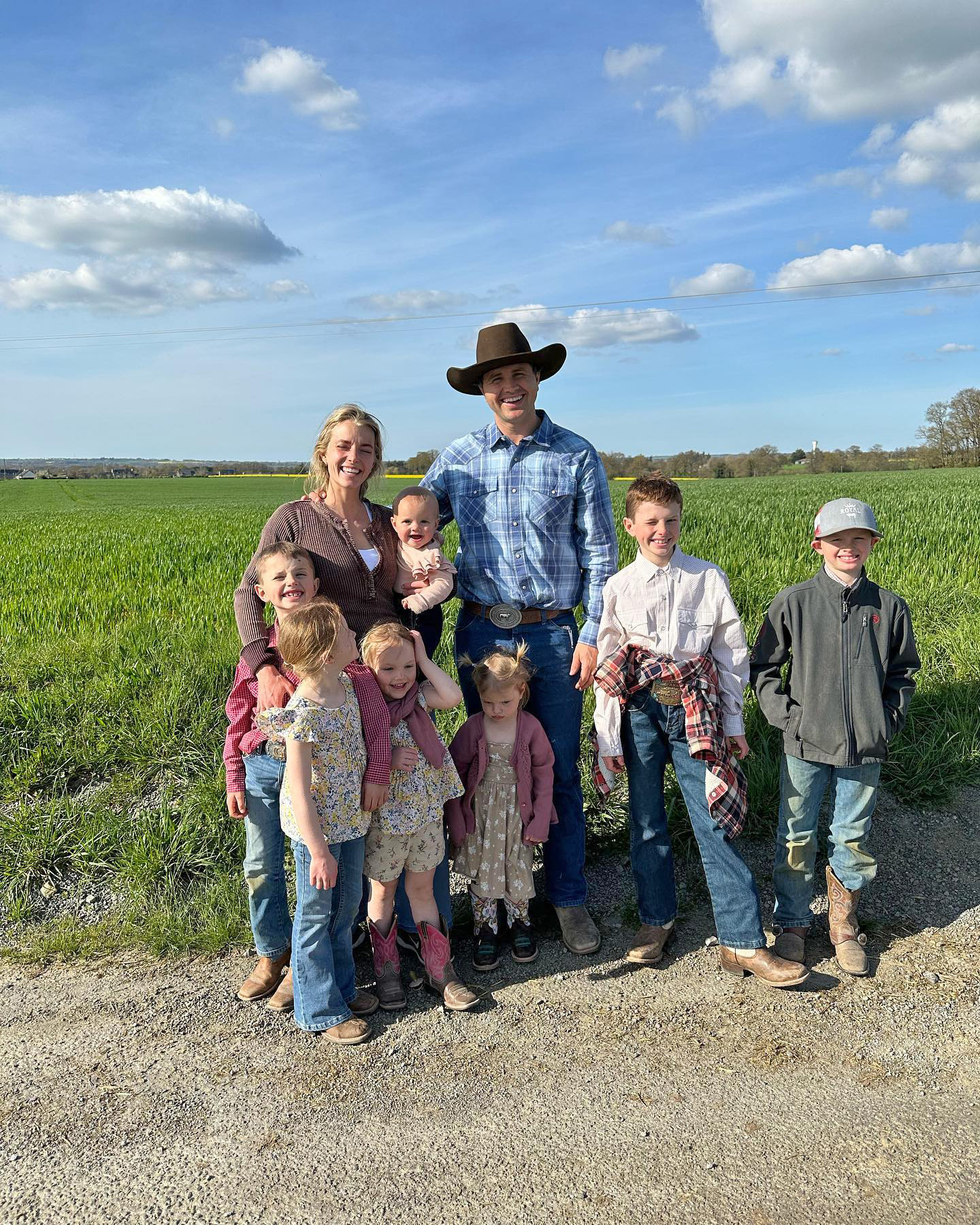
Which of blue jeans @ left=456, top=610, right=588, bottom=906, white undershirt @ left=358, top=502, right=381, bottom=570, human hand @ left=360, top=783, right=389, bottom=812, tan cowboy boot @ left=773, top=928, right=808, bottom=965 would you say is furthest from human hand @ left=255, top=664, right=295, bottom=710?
tan cowboy boot @ left=773, top=928, right=808, bottom=965

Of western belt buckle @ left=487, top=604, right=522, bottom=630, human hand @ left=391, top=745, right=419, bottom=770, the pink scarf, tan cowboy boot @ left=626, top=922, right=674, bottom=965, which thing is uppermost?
western belt buckle @ left=487, top=604, right=522, bottom=630

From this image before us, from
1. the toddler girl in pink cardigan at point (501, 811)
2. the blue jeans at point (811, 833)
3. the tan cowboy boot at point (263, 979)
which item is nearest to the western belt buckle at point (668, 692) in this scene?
the toddler girl in pink cardigan at point (501, 811)

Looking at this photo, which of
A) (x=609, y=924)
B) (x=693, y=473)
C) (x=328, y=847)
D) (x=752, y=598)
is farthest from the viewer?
(x=693, y=473)

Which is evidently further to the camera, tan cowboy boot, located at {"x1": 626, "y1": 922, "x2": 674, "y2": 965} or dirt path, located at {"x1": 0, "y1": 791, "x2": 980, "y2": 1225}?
tan cowboy boot, located at {"x1": 626, "y1": 922, "x2": 674, "y2": 965}

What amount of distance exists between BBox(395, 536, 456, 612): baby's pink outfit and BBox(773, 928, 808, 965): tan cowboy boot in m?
2.05

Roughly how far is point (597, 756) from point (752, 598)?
178 inches

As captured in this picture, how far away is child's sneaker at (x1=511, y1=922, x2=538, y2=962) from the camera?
3.79 m

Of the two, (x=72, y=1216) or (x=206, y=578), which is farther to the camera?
(x=206, y=578)

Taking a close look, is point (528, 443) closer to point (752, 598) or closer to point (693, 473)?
point (752, 598)

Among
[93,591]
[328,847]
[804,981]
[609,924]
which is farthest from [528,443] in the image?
[93,591]

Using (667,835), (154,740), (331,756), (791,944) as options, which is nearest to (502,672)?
(331,756)

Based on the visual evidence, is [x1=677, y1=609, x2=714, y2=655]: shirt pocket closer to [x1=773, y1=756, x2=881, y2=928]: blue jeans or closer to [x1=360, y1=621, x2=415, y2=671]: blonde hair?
[x1=773, y1=756, x2=881, y2=928]: blue jeans

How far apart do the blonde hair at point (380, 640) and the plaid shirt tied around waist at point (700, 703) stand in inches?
34.1

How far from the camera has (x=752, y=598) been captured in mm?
7863
